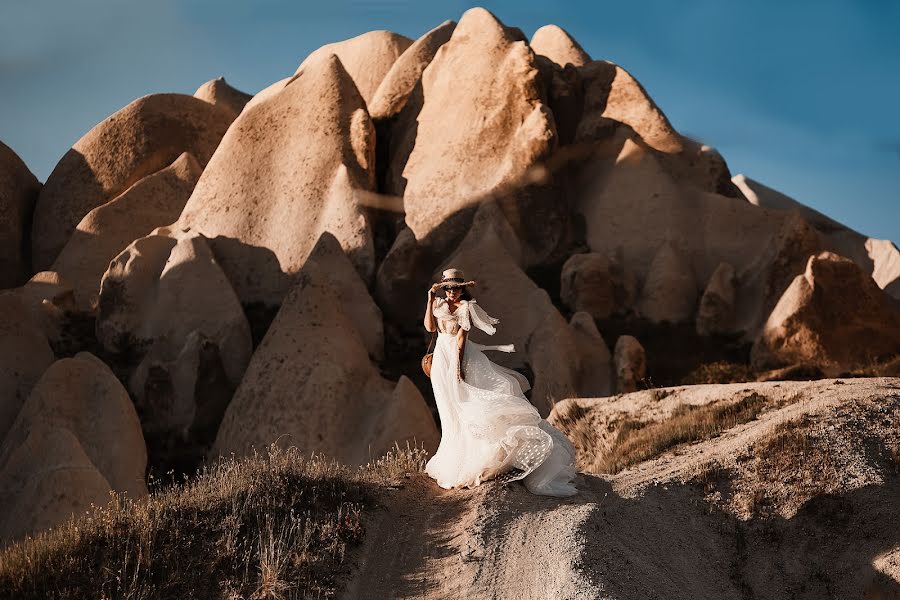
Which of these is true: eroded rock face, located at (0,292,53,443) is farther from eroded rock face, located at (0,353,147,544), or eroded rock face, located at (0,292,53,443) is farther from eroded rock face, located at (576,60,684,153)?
eroded rock face, located at (576,60,684,153)

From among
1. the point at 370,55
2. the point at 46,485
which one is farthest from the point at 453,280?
the point at 370,55

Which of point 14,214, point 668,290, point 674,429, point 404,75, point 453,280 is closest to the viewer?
point 453,280

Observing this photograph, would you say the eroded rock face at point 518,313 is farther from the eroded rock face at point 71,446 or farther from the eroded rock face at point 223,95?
the eroded rock face at point 223,95

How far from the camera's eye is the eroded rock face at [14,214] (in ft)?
101

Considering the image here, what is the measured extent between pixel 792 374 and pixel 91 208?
65.5 ft

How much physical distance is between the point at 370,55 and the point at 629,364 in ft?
56.0

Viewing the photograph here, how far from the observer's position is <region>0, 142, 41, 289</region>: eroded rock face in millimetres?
30891

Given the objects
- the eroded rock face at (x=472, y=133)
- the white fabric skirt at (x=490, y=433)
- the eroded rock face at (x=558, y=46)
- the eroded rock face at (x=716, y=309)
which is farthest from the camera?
the eroded rock face at (x=558, y=46)

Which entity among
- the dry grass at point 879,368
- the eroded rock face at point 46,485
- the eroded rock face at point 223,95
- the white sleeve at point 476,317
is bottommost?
the eroded rock face at point 46,485

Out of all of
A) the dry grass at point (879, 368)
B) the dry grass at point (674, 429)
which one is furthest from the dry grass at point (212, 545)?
the dry grass at point (879, 368)

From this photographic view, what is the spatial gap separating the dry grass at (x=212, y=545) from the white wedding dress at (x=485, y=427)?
960mm

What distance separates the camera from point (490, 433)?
984 centimetres

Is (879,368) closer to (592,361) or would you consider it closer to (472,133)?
(592,361)

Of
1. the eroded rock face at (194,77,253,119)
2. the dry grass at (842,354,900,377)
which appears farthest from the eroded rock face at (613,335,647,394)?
the eroded rock face at (194,77,253,119)
